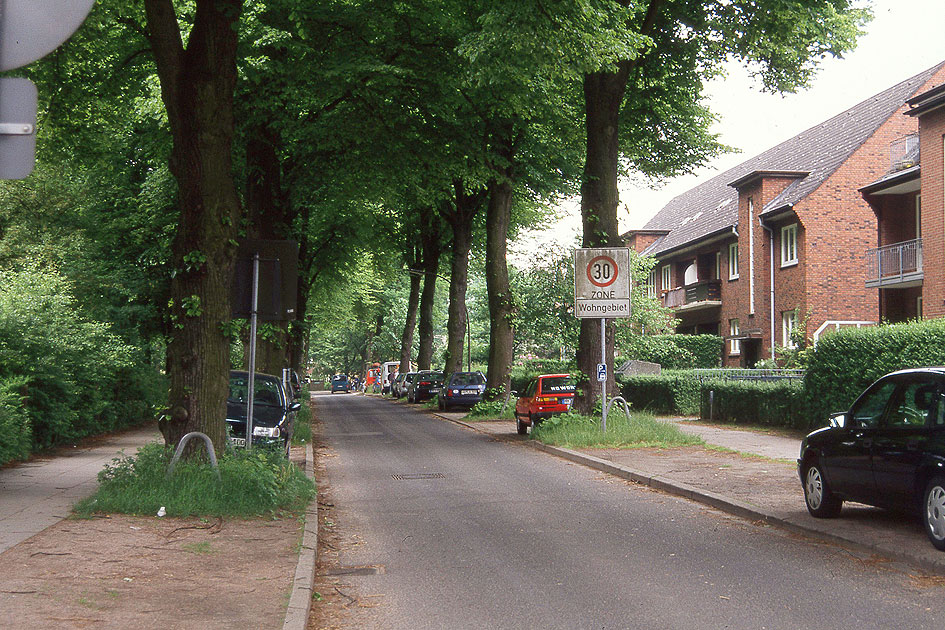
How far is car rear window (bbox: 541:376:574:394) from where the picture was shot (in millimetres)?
23156

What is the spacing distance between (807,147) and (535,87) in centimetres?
2724

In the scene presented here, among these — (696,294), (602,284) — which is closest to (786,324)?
(696,294)

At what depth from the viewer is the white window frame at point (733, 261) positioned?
4431 centimetres

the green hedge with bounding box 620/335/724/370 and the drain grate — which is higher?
the green hedge with bounding box 620/335/724/370

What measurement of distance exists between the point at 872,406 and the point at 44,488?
949cm

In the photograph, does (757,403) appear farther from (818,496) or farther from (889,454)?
(889,454)

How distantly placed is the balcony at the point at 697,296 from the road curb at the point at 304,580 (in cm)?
3768

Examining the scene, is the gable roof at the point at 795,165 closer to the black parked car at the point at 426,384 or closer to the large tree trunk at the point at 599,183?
the black parked car at the point at 426,384

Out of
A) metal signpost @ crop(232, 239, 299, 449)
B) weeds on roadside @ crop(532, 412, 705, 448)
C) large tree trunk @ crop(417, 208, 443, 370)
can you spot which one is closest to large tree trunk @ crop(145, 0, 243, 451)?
metal signpost @ crop(232, 239, 299, 449)

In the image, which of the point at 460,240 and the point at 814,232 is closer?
the point at 814,232

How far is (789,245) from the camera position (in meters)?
38.6

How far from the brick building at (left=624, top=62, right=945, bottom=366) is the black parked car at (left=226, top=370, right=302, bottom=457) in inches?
811

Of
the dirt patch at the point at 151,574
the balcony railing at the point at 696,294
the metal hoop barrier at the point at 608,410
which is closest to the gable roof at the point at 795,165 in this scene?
the balcony railing at the point at 696,294

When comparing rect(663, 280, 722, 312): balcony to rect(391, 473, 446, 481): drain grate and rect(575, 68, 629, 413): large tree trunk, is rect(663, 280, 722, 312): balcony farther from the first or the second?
rect(391, 473, 446, 481): drain grate
